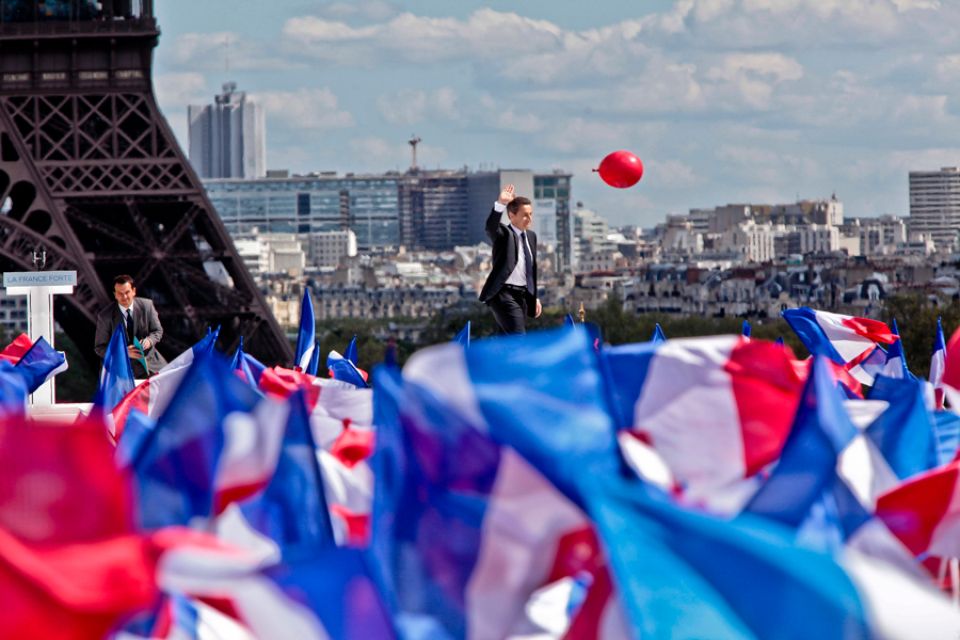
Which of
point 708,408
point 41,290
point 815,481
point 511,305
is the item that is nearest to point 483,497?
point 815,481

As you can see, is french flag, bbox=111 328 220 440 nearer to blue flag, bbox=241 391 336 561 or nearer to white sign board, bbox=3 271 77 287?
blue flag, bbox=241 391 336 561

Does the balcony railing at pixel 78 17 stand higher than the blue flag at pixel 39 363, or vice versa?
the balcony railing at pixel 78 17

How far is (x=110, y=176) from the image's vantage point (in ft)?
105

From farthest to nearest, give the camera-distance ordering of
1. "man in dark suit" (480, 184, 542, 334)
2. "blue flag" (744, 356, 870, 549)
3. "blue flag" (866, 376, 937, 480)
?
"man in dark suit" (480, 184, 542, 334)
"blue flag" (866, 376, 937, 480)
"blue flag" (744, 356, 870, 549)

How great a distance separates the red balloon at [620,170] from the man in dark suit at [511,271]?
21.0 inches

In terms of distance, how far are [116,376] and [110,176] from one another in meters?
21.8

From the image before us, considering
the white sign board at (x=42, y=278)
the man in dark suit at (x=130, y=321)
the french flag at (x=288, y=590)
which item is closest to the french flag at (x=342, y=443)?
the french flag at (x=288, y=590)

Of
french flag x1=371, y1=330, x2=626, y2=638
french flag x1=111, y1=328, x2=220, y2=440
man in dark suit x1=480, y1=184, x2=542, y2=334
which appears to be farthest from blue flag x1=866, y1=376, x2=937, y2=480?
man in dark suit x1=480, y1=184, x2=542, y2=334

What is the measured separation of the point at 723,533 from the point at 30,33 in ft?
97.3

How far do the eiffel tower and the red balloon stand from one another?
64.3ft

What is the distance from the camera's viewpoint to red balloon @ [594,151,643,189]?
12.1m

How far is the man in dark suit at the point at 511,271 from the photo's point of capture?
38.4 feet

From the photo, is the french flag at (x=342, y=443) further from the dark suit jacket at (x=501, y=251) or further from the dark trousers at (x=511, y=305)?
the dark trousers at (x=511, y=305)

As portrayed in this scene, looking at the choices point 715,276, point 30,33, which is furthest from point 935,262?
point 30,33
